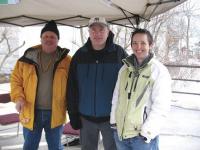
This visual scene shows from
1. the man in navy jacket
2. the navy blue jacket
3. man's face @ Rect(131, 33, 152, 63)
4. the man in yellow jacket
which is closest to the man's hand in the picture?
the man in yellow jacket

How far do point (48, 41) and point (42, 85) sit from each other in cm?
46

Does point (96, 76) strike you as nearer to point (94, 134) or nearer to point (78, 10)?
point (94, 134)

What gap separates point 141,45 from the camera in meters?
2.57

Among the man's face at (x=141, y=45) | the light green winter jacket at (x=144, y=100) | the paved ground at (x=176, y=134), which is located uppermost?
the man's face at (x=141, y=45)

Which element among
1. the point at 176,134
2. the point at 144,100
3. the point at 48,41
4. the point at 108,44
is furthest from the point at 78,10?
the point at 176,134

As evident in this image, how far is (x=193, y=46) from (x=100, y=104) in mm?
12439

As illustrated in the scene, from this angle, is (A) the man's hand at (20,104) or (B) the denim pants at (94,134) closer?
(B) the denim pants at (94,134)

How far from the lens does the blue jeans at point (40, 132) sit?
3299 mm

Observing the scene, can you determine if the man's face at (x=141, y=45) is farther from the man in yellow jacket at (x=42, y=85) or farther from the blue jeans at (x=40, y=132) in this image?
the blue jeans at (x=40, y=132)

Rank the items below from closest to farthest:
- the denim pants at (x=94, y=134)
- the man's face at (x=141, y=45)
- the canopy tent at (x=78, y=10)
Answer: the man's face at (x=141, y=45), the denim pants at (x=94, y=134), the canopy tent at (x=78, y=10)

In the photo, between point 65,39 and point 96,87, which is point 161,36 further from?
point 96,87

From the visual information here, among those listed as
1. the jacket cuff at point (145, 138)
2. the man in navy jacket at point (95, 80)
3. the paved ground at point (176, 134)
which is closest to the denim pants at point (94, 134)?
the man in navy jacket at point (95, 80)

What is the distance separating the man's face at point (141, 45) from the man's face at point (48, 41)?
103cm

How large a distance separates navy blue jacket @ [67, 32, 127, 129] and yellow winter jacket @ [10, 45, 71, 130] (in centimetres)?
25
